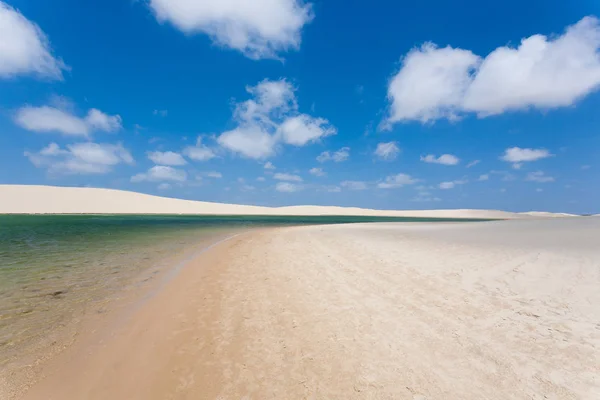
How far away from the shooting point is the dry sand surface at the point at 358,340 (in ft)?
14.3

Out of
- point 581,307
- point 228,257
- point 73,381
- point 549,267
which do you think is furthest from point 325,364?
point 228,257

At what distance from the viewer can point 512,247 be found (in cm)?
1410

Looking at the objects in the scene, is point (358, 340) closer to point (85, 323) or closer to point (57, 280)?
point (85, 323)

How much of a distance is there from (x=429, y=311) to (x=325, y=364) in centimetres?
334

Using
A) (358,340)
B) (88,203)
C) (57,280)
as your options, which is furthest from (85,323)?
(88,203)

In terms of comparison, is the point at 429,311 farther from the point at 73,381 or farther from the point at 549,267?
the point at 73,381

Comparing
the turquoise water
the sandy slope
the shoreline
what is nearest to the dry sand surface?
the shoreline

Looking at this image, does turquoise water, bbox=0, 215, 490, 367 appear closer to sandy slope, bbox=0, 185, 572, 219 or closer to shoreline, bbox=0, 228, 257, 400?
shoreline, bbox=0, 228, 257, 400

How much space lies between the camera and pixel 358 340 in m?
5.76

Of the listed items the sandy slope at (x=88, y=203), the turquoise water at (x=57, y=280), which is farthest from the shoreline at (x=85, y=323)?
the sandy slope at (x=88, y=203)

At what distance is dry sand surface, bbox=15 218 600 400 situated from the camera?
4367mm

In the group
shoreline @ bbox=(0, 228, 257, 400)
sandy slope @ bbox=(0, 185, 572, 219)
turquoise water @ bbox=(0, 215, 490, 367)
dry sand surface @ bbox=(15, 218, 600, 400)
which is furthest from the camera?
sandy slope @ bbox=(0, 185, 572, 219)

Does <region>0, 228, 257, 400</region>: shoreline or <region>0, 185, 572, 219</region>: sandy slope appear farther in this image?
<region>0, 185, 572, 219</region>: sandy slope

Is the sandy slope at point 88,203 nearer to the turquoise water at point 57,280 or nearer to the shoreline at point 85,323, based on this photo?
the turquoise water at point 57,280
